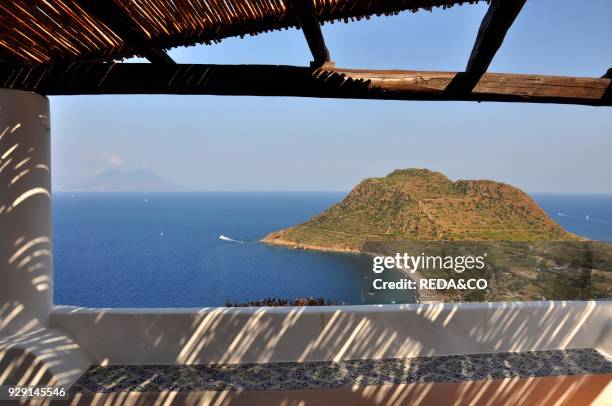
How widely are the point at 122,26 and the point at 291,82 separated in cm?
79

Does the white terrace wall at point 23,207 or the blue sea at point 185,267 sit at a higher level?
the white terrace wall at point 23,207

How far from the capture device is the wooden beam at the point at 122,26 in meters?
1.59

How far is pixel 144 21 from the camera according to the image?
1.88 meters

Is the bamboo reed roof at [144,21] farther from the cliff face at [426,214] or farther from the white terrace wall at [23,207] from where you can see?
the cliff face at [426,214]

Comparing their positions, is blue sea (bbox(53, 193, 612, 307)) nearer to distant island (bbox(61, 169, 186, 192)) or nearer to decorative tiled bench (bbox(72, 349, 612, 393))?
decorative tiled bench (bbox(72, 349, 612, 393))

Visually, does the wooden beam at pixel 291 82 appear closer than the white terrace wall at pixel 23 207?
Yes

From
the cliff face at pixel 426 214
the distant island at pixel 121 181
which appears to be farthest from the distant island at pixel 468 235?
the distant island at pixel 121 181

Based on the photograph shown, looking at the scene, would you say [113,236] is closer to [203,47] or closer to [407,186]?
[407,186]

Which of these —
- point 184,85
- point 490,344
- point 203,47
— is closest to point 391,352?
point 490,344

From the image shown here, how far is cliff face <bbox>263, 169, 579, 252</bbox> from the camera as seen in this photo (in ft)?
37.0

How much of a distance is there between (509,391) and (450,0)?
2143 millimetres

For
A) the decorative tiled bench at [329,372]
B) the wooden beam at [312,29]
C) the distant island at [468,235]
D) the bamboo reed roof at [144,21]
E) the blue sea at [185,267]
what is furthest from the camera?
the blue sea at [185,267]

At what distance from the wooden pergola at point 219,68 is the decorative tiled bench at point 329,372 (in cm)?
160

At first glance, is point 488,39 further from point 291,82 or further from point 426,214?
point 426,214
